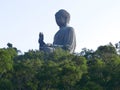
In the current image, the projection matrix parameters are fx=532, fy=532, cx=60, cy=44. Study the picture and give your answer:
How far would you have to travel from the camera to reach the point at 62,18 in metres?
49.5

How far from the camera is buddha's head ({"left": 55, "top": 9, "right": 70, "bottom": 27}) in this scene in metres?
49.4

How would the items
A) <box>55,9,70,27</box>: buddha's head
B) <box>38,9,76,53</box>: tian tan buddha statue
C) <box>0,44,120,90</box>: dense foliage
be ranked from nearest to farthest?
<box>0,44,120,90</box>: dense foliage
<box>38,9,76,53</box>: tian tan buddha statue
<box>55,9,70,27</box>: buddha's head

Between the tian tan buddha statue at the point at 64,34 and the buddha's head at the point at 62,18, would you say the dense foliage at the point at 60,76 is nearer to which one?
the tian tan buddha statue at the point at 64,34

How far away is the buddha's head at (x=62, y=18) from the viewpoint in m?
49.4

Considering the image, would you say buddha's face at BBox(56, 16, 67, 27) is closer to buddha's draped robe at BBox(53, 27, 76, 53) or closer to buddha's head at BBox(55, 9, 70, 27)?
buddha's head at BBox(55, 9, 70, 27)

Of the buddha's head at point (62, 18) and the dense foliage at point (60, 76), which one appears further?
the buddha's head at point (62, 18)

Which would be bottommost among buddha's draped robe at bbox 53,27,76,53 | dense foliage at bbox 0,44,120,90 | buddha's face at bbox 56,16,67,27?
dense foliage at bbox 0,44,120,90

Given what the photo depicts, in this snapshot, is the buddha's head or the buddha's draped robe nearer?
the buddha's draped robe

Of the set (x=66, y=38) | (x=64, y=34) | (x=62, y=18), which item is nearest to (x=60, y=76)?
(x=66, y=38)

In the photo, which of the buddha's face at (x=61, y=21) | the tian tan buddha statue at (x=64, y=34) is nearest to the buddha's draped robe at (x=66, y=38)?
the tian tan buddha statue at (x=64, y=34)

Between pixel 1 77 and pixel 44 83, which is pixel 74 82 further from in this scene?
pixel 1 77

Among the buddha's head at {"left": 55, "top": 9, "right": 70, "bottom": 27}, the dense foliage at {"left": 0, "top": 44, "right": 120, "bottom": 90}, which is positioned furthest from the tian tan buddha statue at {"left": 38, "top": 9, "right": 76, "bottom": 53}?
the dense foliage at {"left": 0, "top": 44, "right": 120, "bottom": 90}

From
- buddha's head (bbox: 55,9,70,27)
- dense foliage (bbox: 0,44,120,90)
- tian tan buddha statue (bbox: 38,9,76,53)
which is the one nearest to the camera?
dense foliage (bbox: 0,44,120,90)

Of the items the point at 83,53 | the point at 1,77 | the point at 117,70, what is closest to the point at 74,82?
the point at 117,70
